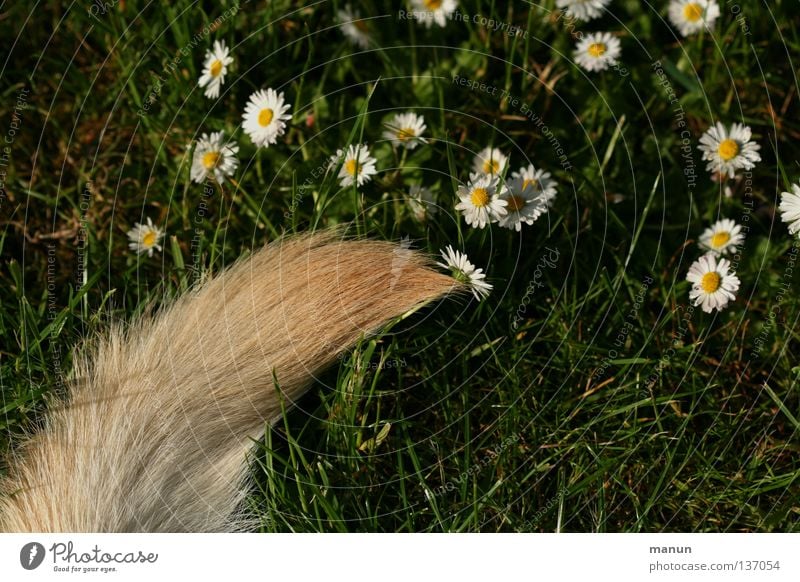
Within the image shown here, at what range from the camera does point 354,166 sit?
1310 millimetres

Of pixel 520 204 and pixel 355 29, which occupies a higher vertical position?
pixel 355 29

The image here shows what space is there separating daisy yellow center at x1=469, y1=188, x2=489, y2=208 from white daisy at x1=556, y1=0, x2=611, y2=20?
442mm

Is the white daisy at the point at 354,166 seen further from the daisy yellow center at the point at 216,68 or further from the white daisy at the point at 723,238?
the white daisy at the point at 723,238

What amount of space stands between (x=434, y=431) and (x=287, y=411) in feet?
0.80

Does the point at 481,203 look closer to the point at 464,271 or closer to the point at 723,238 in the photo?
the point at 464,271

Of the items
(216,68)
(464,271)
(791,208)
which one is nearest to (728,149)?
(791,208)

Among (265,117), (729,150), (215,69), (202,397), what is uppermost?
(215,69)

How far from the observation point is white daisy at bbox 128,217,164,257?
1380 millimetres

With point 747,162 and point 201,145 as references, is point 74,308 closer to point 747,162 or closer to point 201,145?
point 201,145

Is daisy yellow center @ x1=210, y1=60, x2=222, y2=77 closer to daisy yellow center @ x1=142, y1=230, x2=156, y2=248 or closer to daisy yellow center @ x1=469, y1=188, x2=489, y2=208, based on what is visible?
daisy yellow center @ x1=142, y1=230, x2=156, y2=248

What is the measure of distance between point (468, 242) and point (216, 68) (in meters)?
0.55

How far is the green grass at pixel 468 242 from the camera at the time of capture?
4.09ft

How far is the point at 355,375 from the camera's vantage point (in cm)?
125
